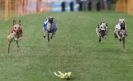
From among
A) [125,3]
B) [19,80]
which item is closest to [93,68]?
[19,80]

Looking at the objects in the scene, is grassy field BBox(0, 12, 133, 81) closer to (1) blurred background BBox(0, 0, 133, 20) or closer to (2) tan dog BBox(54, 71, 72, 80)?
(2) tan dog BBox(54, 71, 72, 80)

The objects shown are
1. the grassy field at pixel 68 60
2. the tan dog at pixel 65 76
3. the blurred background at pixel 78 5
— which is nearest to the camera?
the tan dog at pixel 65 76

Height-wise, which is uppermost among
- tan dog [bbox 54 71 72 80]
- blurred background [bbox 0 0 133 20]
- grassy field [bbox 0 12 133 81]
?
blurred background [bbox 0 0 133 20]

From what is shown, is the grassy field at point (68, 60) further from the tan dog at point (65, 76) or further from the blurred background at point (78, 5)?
the blurred background at point (78, 5)

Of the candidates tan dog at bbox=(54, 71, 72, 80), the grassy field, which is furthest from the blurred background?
tan dog at bbox=(54, 71, 72, 80)

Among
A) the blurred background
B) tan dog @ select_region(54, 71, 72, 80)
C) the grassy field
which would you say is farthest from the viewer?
the blurred background

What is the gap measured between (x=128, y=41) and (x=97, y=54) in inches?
196

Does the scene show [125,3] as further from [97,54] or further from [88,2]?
[97,54]

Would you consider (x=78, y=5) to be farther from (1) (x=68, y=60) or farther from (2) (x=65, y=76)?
(2) (x=65, y=76)

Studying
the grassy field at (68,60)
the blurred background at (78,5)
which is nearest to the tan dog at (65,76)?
the grassy field at (68,60)

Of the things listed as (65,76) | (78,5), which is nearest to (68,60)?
(65,76)

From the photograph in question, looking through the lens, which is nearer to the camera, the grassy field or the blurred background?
the grassy field

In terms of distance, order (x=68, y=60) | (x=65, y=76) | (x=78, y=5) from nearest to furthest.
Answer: (x=65, y=76) → (x=68, y=60) → (x=78, y=5)

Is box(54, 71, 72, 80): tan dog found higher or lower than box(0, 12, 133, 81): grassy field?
lower
